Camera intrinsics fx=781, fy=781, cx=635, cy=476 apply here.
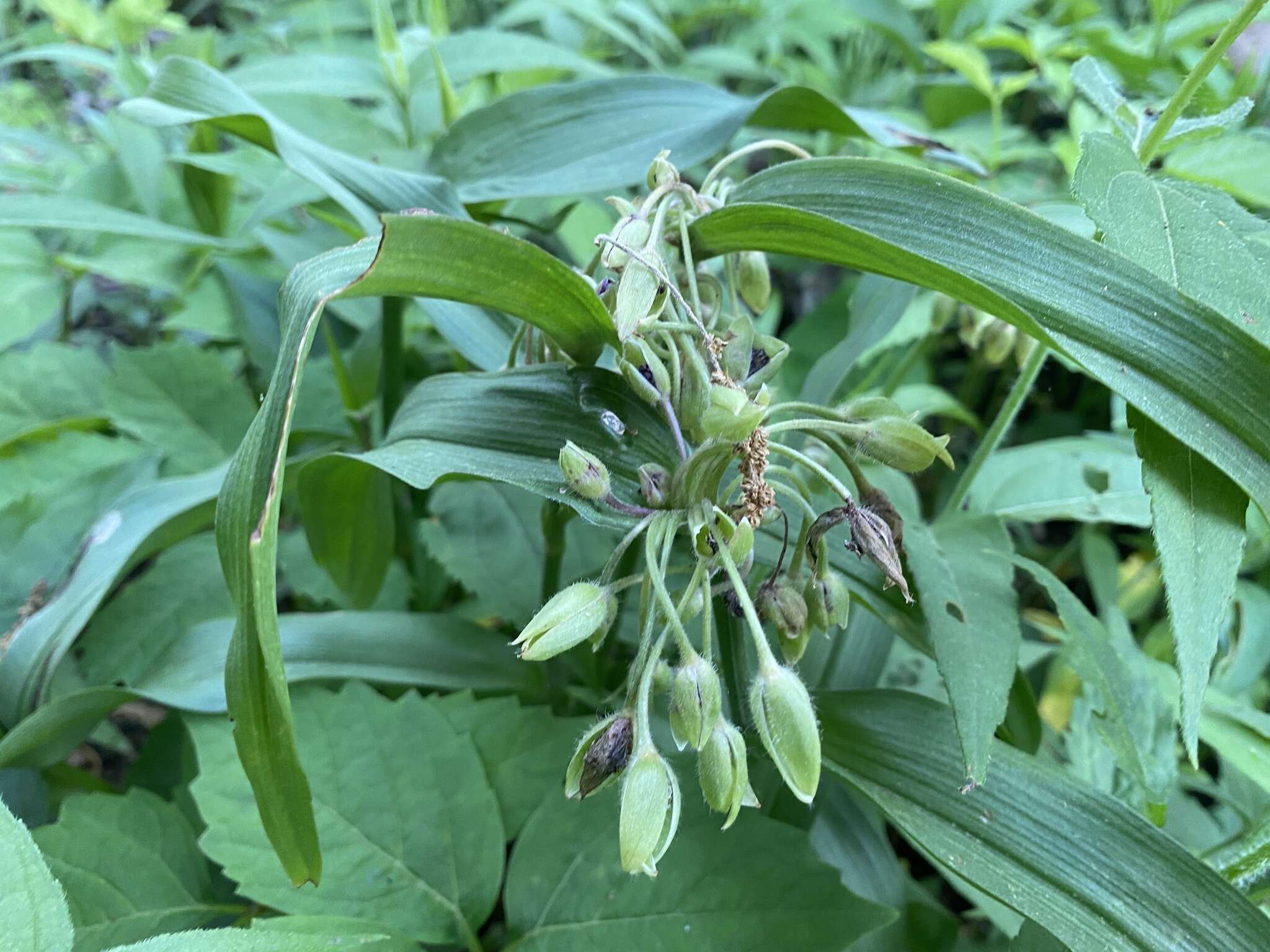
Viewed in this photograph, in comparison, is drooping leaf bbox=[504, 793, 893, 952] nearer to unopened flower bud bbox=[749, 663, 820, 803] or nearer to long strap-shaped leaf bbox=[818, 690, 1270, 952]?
long strap-shaped leaf bbox=[818, 690, 1270, 952]

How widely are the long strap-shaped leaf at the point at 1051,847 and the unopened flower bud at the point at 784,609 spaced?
0.43 feet

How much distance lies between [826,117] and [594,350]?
499 mm

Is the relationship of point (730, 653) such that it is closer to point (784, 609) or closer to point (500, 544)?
point (784, 609)

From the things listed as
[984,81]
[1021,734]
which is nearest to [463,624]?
[1021,734]

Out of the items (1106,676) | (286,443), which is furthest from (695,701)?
(1106,676)

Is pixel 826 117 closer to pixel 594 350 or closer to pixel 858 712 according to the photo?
pixel 594 350

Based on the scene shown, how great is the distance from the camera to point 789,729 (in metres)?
0.46

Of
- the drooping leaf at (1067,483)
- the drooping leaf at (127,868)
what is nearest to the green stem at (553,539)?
the drooping leaf at (127,868)

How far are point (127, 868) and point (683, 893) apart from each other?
486 mm

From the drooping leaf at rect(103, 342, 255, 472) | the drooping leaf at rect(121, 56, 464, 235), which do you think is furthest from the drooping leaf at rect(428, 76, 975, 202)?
the drooping leaf at rect(103, 342, 255, 472)

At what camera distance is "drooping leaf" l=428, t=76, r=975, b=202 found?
869 mm

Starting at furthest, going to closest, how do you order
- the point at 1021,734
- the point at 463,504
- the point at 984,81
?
the point at 984,81, the point at 463,504, the point at 1021,734

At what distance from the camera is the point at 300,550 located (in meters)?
1.05

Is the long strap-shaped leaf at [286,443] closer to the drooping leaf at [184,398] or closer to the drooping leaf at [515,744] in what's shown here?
the drooping leaf at [515,744]
